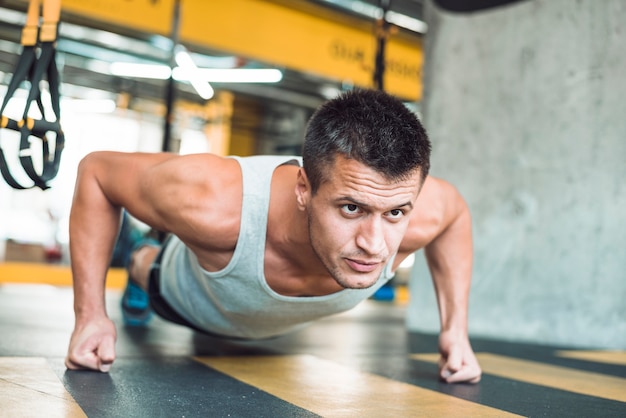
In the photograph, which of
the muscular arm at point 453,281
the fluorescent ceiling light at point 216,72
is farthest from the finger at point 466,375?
the fluorescent ceiling light at point 216,72

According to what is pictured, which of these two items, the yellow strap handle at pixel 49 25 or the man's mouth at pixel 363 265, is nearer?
the man's mouth at pixel 363 265

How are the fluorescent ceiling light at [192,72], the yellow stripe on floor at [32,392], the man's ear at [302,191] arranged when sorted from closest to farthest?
the yellow stripe on floor at [32,392] < the man's ear at [302,191] < the fluorescent ceiling light at [192,72]

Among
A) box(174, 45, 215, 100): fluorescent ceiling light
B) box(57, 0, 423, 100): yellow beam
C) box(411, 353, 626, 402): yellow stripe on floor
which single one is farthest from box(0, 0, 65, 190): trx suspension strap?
box(174, 45, 215, 100): fluorescent ceiling light

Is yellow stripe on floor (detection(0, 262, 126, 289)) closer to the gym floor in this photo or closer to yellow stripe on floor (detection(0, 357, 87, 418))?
the gym floor

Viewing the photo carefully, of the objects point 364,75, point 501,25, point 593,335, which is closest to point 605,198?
point 593,335

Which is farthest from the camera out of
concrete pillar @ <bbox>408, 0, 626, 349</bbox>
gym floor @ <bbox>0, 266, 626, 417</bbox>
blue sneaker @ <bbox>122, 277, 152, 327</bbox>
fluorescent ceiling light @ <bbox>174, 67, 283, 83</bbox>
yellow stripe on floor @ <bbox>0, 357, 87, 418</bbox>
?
fluorescent ceiling light @ <bbox>174, 67, 283, 83</bbox>

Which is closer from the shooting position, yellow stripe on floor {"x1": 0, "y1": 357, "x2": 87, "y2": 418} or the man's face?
yellow stripe on floor {"x1": 0, "y1": 357, "x2": 87, "y2": 418}

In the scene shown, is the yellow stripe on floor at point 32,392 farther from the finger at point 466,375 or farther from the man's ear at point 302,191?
the finger at point 466,375

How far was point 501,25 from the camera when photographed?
145 inches

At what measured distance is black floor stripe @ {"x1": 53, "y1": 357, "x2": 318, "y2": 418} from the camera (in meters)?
1.37

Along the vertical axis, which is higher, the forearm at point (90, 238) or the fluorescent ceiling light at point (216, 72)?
the fluorescent ceiling light at point (216, 72)

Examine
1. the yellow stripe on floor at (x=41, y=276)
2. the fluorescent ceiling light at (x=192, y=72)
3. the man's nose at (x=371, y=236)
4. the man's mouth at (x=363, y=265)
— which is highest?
the fluorescent ceiling light at (x=192, y=72)

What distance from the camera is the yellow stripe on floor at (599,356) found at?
2759 mm

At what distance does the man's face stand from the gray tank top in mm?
264
